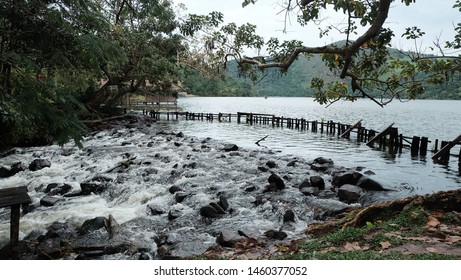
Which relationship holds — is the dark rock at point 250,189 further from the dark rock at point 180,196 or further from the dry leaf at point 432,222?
the dry leaf at point 432,222

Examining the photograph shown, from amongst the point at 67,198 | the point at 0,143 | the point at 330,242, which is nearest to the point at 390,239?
the point at 330,242

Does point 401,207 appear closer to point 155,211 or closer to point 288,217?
point 288,217

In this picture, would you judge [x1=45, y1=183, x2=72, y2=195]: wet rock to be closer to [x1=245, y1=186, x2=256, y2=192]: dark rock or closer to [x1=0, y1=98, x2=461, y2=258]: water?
[x1=0, y1=98, x2=461, y2=258]: water

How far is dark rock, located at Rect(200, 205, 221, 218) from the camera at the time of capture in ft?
27.5

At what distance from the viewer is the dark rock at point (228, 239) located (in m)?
6.41

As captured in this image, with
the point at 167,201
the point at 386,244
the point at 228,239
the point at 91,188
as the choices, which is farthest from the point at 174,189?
the point at 386,244

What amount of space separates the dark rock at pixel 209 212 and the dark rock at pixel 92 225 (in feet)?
7.49

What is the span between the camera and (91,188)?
10477mm

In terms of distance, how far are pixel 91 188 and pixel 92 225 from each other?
323 centimetres

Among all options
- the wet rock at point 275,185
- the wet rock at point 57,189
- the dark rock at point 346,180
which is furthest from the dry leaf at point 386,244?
the wet rock at point 57,189

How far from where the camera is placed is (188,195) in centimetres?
1000

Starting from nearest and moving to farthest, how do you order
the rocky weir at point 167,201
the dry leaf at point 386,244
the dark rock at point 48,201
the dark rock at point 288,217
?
the dry leaf at point 386,244 < the rocky weir at point 167,201 < the dark rock at point 288,217 < the dark rock at point 48,201

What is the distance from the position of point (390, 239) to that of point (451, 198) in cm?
220

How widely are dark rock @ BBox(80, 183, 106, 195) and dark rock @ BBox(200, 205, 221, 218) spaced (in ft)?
12.8
